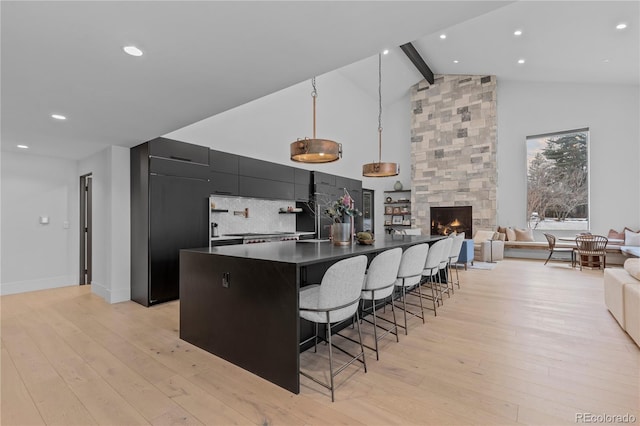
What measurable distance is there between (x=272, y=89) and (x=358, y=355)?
230 centimetres

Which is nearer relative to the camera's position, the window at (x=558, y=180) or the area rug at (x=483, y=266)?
the area rug at (x=483, y=266)

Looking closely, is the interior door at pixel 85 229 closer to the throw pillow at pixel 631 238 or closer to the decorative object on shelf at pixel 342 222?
the decorative object on shelf at pixel 342 222

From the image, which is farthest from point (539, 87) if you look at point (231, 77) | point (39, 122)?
point (39, 122)

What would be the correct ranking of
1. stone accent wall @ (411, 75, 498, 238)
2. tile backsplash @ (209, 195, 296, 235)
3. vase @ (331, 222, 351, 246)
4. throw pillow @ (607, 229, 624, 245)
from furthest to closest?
stone accent wall @ (411, 75, 498, 238), throw pillow @ (607, 229, 624, 245), tile backsplash @ (209, 195, 296, 235), vase @ (331, 222, 351, 246)

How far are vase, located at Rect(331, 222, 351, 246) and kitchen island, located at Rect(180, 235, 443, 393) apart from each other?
1.66 feet

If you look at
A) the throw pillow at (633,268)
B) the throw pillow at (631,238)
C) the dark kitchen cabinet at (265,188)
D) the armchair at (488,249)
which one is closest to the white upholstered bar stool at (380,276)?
the throw pillow at (633,268)

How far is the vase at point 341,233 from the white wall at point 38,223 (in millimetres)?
4734

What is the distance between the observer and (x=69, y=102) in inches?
108

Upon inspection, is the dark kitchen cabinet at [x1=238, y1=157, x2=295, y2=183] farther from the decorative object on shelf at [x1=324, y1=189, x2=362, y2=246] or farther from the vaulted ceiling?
the decorative object on shelf at [x1=324, y1=189, x2=362, y2=246]

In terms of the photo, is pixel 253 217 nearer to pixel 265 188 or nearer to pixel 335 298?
pixel 265 188

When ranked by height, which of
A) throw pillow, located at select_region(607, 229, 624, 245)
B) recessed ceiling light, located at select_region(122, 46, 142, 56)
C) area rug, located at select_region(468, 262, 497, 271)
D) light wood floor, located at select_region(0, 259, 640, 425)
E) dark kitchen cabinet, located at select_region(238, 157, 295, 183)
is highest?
recessed ceiling light, located at select_region(122, 46, 142, 56)

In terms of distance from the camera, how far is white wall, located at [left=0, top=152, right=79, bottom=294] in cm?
457

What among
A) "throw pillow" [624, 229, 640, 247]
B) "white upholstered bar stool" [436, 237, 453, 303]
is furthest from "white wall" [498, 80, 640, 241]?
"white upholstered bar stool" [436, 237, 453, 303]

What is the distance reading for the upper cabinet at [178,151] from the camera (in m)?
4.06
